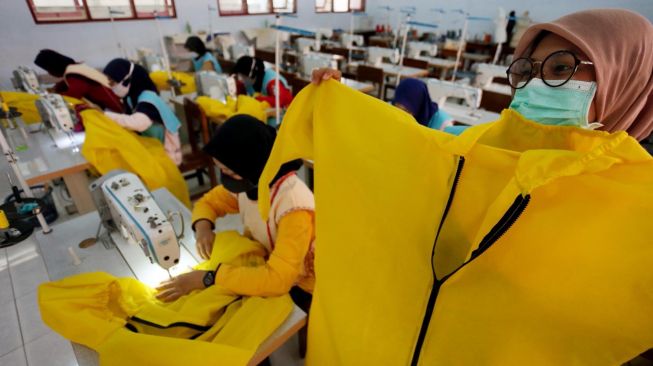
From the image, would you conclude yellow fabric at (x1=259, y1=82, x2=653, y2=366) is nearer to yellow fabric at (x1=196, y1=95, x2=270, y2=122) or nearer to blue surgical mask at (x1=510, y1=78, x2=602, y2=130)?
blue surgical mask at (x1=510, y1=78, x2=602, y2=130)

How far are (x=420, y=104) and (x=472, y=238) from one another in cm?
227

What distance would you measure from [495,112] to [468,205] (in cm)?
361

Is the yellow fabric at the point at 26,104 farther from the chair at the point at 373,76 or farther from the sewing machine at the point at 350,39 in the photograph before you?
Result: the sewing machine at the point at 350,39

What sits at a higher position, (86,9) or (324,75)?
(86,9)

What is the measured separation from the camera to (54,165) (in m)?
2.71

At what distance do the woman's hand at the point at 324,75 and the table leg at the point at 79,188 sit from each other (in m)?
2.85

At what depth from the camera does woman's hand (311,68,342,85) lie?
105 centimetres

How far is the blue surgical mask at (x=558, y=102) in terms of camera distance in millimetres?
868

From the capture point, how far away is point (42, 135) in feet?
10.7

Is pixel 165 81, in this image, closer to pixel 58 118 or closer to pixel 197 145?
pixel 197 145

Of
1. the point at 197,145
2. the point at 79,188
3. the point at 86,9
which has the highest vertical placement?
the point at 86,9

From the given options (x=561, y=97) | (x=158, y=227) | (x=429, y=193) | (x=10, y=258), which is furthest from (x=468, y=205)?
(x=10, y=258)

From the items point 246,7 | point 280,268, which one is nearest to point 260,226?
point 280,268

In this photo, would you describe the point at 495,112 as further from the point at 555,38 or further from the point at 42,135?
the point at 42,135
